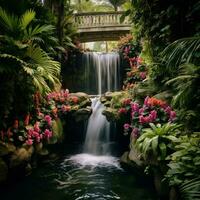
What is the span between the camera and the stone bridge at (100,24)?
1689cm

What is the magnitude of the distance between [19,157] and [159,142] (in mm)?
3533

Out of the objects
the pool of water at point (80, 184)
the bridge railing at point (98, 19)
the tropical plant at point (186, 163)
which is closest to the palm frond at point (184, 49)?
the tropical plant at point (186, 163)

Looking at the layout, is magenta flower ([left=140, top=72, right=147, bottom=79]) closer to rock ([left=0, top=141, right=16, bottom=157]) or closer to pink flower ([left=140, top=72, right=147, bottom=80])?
pink flower ([left=140, top=72, right=147, bottom=80])

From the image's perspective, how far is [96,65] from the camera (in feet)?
51.8

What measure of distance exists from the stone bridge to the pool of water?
911 cm

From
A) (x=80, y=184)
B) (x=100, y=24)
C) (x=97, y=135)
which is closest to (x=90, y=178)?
(x=80, y=184)

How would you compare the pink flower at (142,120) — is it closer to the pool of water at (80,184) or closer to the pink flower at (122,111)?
the pool of water at (80,184)

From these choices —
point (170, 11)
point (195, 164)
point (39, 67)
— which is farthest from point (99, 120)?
point (195, 164)

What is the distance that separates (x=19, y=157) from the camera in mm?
7664

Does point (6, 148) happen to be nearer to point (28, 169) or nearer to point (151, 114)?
point (28, 169)

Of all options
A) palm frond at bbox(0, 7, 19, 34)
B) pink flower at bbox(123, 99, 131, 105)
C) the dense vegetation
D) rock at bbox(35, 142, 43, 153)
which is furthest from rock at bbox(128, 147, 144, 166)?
palm frond at bbox(0, 7, 19, 34)

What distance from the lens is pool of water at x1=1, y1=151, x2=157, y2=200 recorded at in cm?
698

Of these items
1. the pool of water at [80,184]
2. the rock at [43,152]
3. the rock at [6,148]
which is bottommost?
the pool of water at [80,184]

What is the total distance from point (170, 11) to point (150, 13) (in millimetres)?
1082
